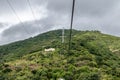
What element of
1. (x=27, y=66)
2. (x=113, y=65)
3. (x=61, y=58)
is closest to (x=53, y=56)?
(x=61, y=58)

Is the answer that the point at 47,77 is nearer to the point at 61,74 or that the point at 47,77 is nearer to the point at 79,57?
the point at 61,74

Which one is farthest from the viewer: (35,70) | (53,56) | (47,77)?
(53,56)

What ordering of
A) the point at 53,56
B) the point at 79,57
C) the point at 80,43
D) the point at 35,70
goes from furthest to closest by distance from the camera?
the point at 80,43 → the point at 53,56 → the point at 79,57 → the point at 35,70

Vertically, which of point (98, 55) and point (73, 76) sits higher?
point (73, 76)

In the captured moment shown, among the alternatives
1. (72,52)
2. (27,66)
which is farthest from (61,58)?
(27,66)

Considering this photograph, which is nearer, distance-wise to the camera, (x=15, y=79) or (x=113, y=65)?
(x=15, y=79)

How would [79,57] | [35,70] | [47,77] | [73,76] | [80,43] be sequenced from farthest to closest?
1. [80,43]
2. [79,57]
3. [35,70]
4. [47,77]
5. [73,76]

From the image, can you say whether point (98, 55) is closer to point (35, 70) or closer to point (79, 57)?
point (79, 57)

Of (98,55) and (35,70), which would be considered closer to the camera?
(35,70)

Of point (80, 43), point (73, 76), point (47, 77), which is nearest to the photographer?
point (73, 76)
